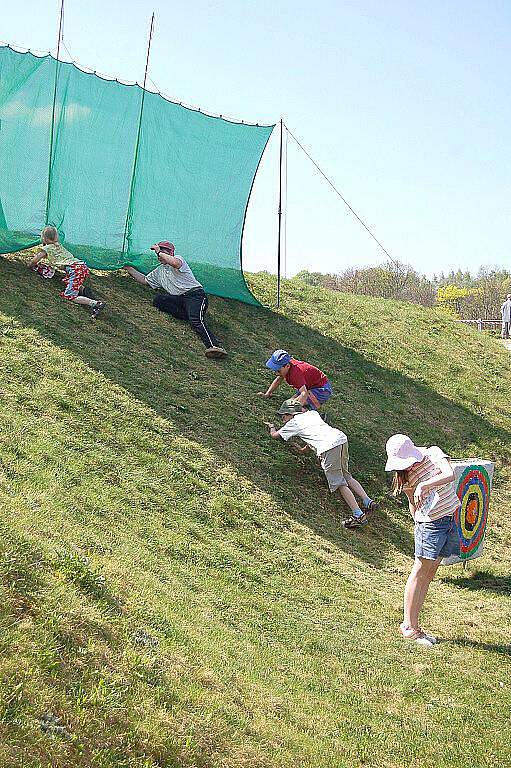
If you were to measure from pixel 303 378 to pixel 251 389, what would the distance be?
1288 millimetres

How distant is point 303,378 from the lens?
926cm

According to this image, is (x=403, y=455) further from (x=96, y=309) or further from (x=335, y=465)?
(x=96, y=309)

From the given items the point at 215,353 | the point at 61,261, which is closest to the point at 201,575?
the point at 215,353

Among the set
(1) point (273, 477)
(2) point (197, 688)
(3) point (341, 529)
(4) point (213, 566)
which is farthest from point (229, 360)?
(2) point (197, 688)

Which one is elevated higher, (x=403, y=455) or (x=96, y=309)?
(x=403, y=455)

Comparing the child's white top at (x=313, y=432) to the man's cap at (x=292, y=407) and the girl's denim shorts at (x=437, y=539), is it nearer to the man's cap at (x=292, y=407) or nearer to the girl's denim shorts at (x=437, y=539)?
the man's cap at (x=292, y=407)

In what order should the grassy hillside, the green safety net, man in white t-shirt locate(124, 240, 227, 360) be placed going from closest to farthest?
the grassy hillside < the green safety net < man in white t-shirt locate(124, 240, 227, 360)

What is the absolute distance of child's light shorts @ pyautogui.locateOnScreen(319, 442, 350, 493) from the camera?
8281 millimetres

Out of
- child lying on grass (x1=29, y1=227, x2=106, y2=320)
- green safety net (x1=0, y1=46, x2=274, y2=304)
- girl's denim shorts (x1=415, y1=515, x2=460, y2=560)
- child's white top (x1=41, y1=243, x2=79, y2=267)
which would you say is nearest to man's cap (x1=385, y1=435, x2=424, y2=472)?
girl's denim shorts (x1=415, y1=515, x2=460, y2=560)

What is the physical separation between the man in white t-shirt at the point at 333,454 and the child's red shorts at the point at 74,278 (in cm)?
364

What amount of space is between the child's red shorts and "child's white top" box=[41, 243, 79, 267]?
0.11 meters

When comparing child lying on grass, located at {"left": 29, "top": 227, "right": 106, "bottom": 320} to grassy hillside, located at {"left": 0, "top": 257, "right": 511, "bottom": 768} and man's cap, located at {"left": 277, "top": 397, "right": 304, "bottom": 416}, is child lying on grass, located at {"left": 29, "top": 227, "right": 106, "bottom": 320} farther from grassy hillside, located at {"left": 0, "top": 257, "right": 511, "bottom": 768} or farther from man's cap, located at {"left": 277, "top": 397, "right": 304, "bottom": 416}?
man's cap, located at {"left": 277, "top": 397, "right": 304, "bottom": 416}

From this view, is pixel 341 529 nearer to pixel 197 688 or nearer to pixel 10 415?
pixel 10 415

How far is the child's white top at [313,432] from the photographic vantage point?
325 inches
